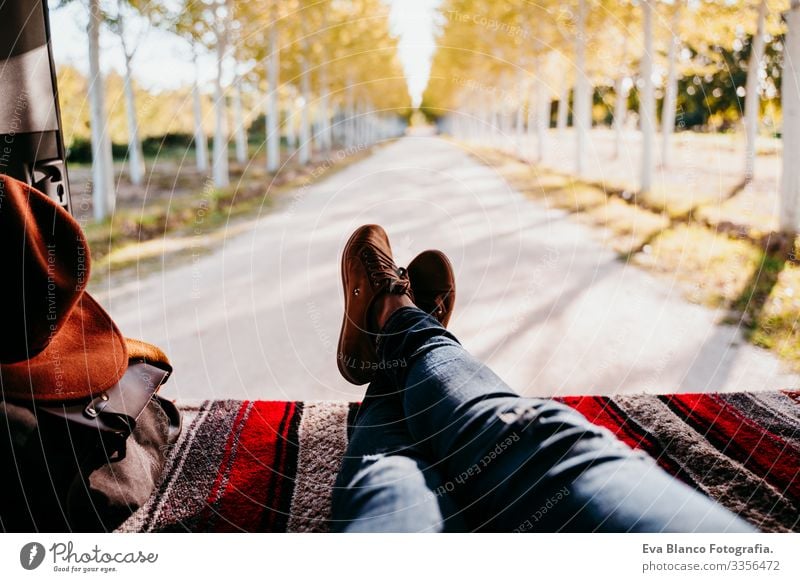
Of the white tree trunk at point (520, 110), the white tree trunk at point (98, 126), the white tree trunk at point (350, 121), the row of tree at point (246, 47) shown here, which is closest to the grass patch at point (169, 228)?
the white tree trunk at point (98, 126)

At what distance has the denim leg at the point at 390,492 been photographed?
76 cm

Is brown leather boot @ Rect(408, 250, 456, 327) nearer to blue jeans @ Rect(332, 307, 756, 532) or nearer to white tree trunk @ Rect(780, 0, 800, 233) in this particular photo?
blue jeans @ Rect(332, 307, 756, 532)

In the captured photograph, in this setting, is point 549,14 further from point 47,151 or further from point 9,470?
point 9,470

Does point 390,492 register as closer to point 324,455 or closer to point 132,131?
point 324,455

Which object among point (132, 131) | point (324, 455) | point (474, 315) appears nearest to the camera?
point (324, 455)

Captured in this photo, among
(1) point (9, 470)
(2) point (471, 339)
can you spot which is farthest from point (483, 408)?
(2) point (471, 339)

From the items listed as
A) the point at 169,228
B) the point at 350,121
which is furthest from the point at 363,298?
the point at 350,121

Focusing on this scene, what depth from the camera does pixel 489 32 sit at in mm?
4621

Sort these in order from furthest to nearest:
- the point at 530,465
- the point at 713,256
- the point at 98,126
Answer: the point at 98,126, the point at 713,256, the point at 530,465

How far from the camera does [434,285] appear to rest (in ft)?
4.97

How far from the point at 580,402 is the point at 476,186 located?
3.95 metres

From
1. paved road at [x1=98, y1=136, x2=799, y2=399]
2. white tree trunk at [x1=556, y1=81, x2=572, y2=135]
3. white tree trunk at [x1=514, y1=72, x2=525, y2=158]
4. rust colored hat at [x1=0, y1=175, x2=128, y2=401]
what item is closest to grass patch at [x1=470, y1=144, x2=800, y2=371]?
paved road at [x1=98, y1=136, x2=799, y2=399]

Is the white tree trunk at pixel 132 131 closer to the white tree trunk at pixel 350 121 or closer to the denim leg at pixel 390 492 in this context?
the white tree trunk at pixel 350 121

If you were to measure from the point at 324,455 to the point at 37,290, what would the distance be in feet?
1.97
